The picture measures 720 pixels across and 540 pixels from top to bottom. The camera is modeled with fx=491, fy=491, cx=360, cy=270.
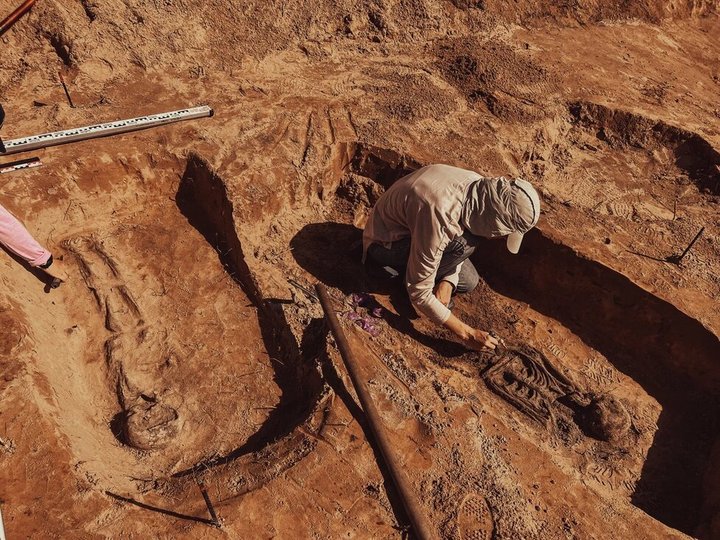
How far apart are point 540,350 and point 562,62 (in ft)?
15.0

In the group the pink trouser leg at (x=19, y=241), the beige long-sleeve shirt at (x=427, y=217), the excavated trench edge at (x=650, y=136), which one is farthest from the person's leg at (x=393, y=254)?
the excavated trench edge at (x=650, y=136)

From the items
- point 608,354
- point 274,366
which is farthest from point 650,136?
point 274,366

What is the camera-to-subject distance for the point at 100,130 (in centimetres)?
534

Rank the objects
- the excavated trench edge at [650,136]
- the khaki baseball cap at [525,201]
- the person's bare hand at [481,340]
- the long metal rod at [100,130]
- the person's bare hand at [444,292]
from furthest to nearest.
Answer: the excavated trench edge at [650,136]
the long metal rod at [100,130]
the person's bare hand at [444,292]
the person's bare hand at [481,340]
the khaki baseball cap at [525,201]

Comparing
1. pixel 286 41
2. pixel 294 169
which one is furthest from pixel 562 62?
pixel 294 169

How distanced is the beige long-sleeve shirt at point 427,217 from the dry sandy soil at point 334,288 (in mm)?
711

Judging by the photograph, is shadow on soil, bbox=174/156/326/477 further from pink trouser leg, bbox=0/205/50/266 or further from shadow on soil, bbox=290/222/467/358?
pink trouser leg, bbox=0/205/50/266

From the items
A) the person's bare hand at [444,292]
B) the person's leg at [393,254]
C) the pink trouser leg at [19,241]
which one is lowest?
the person's bare hand at [444,292]

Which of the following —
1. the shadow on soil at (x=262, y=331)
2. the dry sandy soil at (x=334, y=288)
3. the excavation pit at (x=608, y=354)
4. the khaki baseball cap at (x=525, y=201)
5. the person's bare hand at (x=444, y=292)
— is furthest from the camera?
the person's bare hand at (x=444, y=292)

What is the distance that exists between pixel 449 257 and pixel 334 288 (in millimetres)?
1185

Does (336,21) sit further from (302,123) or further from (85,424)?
(85,424)

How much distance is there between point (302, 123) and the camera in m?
5.75

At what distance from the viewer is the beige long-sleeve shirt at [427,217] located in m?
3.73

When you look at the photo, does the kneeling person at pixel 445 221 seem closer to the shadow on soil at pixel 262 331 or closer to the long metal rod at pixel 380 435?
the long metal rod at pixel 380 435
